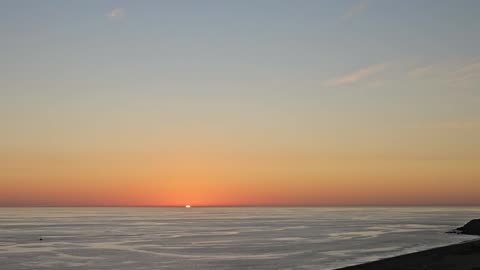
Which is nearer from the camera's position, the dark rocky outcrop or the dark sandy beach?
the dark sandy beach

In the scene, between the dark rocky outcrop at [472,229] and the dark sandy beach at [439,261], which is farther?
the dark rocky outcrop at [472,229]

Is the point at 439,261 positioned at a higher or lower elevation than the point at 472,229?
higher

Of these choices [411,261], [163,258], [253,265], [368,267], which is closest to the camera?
[368,267]

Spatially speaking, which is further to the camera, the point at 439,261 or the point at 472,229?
the point at 472,229

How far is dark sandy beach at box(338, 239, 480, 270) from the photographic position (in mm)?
37969

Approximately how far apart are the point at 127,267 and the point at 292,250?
75.4 ft

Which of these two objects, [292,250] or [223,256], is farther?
[292,250]

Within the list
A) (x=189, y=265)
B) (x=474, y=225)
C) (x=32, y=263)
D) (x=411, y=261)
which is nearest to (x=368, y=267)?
(x=411, y=261)

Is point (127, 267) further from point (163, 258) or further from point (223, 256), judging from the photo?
point (223, 256)

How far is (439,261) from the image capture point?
1623 inches

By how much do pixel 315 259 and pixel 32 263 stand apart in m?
27.8

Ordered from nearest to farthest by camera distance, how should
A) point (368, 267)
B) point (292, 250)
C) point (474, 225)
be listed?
1. point (368, 267)
2. point (292, 250)
3. point (474, 225)

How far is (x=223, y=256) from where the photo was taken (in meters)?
60.2

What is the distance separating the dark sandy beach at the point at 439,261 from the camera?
125ft
